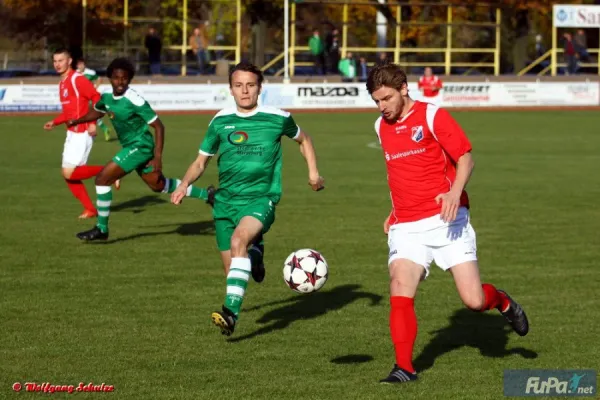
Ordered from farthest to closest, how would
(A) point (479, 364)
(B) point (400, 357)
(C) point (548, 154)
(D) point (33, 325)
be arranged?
(C) point (548, 154)
(D) point (33, 325)
(A) point (479, 364)
(B) point (400, 357)

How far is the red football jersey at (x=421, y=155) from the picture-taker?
7578 mm

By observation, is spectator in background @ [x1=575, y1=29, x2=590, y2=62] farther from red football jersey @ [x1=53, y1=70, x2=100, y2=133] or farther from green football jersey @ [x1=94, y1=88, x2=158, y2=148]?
green football jersey @ [x1=94, y1=88, x2=158, y2=148]

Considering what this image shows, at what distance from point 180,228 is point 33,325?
20.5 feet

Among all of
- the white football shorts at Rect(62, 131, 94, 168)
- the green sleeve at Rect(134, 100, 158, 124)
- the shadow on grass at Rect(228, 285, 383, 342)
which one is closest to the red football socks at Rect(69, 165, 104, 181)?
the white football shorts at Rect(62, 131, 94, 168)

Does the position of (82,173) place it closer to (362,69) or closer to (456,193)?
(456,193)

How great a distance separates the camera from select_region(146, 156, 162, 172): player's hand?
1398 cm

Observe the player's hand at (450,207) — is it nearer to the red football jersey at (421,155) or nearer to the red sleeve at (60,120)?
the red football jersey at (421,155)

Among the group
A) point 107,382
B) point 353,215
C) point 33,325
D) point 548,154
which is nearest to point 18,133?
point 548,154

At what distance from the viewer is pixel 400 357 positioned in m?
7.53

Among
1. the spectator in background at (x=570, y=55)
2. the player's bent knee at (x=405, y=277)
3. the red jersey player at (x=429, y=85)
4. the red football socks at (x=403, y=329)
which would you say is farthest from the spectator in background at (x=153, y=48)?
the red football socks at (x=403, y=329)

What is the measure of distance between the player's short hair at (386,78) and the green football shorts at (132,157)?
7.26 m

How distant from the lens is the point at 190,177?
8.95m

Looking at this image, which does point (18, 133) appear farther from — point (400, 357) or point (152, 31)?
point (400, 357)

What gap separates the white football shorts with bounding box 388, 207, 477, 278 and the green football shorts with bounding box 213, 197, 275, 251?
64.8 inches
